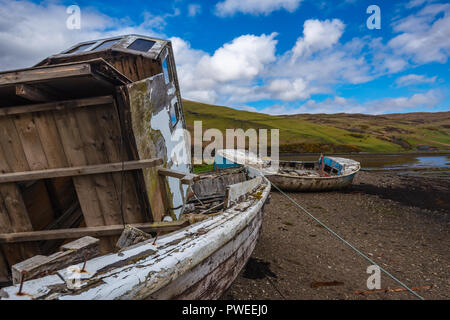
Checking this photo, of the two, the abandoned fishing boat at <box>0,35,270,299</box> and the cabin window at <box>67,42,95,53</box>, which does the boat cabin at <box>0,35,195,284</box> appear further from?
the cabin window at <box>67,42,95,53</box>

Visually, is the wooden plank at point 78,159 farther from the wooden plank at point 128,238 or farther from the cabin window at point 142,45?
the cabin window at point 142,45

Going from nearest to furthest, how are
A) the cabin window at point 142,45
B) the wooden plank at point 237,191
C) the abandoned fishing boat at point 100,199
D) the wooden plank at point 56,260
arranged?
1. the wooden plank at point 56,260
2. the abandoned fishing boat at point 100,199
3. the wooden plank at point 237,191
4. the cabin window at point 142,45

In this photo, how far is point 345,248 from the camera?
7457mm

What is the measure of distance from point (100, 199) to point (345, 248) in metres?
7.23

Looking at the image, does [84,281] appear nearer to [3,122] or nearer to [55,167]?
[55,167]

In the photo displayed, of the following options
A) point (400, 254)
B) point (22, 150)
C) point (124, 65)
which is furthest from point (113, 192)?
Result: point (400, 254)

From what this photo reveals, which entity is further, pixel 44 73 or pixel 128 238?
pixel 128 238

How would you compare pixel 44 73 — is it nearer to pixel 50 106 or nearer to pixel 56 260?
pixel 50 106

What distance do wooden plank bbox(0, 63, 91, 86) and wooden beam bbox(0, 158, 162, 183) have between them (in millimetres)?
1341

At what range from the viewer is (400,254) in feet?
24.1

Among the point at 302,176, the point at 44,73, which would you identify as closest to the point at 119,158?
the point at 44,73

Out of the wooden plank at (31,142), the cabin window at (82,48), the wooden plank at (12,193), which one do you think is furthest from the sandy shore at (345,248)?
the cabin window at (82,48)

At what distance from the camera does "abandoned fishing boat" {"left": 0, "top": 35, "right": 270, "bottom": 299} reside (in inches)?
87.1

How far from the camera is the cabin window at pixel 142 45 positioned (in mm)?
5612
